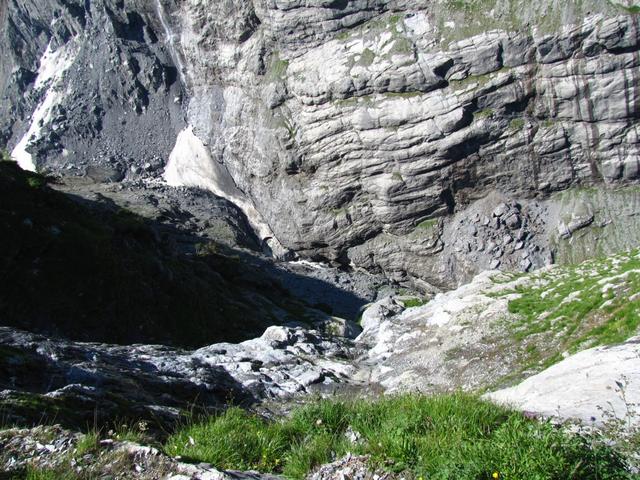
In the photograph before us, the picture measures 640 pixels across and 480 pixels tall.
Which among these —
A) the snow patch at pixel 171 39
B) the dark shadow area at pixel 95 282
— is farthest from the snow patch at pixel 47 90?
the dark shadow area at pixel 95 282

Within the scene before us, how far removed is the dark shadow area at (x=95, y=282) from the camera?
2503 centimetres

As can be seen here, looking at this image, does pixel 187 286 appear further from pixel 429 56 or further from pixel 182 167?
pixel 182 167

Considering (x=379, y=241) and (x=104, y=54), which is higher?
(x=104, y=54)

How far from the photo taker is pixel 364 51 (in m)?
58.1

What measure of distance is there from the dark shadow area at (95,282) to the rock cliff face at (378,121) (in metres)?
27.3

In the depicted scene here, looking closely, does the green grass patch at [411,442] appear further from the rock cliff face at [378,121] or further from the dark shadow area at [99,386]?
the rock cliff face at [378,121]

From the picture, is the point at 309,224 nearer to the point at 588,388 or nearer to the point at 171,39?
the point at 171,39

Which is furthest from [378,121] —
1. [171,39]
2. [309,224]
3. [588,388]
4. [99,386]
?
[588,388]

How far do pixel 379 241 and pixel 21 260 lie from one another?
43.7 metres

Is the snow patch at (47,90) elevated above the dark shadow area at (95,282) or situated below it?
above

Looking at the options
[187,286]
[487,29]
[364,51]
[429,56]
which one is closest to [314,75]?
[364,51]

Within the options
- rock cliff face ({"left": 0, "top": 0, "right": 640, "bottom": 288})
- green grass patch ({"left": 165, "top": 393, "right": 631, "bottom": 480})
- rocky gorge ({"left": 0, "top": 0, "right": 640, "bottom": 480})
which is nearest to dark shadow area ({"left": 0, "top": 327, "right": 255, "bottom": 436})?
rocky gorge ({"left": 0, "top": 0, "right": 640, "bottom": 480})

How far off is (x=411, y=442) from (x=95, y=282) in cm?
2495

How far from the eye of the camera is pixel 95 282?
27.4 m
